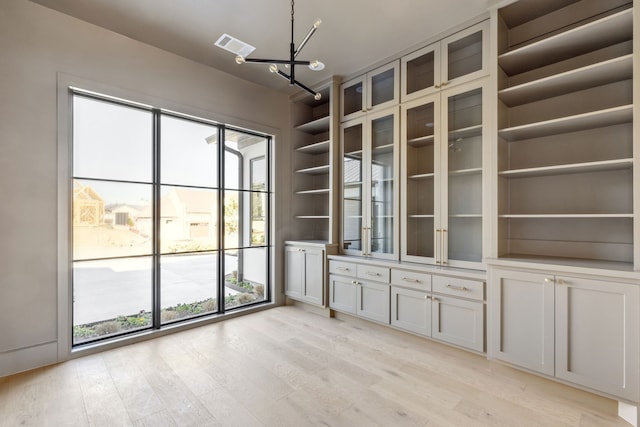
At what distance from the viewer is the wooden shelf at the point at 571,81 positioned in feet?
6.98

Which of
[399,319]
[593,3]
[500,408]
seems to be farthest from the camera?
[399,319]

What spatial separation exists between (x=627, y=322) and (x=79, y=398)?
3742 millimetres

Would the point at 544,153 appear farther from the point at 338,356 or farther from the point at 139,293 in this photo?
the point at 139,293

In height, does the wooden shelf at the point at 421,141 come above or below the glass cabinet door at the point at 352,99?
below

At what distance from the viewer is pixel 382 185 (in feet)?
11.7

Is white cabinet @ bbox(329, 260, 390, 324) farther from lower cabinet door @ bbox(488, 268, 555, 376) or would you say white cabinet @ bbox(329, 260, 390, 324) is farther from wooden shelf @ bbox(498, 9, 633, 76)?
wooden shelf @ bbox(498, 9, 633, 76)

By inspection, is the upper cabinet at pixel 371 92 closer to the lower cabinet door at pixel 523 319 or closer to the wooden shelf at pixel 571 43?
the wooden shelf at pixel 571 43

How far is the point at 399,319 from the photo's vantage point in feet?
10.5

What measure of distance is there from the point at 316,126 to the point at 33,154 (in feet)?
10.3

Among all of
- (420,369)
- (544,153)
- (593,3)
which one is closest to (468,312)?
(420,369)

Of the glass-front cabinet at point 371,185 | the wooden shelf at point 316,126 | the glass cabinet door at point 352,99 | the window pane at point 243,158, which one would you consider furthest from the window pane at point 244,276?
the glass cabinet door at point 352,99

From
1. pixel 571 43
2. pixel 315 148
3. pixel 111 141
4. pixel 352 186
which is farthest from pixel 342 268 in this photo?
pixel 571 43

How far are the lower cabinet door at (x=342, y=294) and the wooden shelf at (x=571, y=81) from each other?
249cm

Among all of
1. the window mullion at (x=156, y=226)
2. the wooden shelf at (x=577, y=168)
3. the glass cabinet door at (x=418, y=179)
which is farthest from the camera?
the window mullion at (x=156, y=226)
